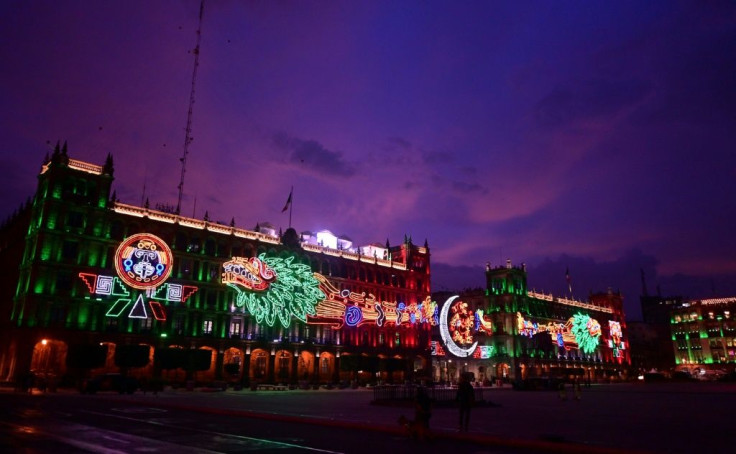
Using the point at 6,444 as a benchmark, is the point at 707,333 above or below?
above

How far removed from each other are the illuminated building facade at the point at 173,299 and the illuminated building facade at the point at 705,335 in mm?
97042

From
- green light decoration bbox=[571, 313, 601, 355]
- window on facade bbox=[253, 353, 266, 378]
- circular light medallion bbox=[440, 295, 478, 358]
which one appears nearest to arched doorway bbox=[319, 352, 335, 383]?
window on facade bbox=[253, 353, 266, 378]

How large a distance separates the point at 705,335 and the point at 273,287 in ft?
422

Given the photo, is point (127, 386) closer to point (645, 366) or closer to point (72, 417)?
point (72, 417)

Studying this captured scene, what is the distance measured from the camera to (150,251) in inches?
2559

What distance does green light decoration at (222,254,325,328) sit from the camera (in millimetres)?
71806

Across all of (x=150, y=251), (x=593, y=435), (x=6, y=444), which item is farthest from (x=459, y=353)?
(x=6, y=444)

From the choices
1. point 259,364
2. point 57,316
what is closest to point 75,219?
point 57,316

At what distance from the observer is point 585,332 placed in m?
130

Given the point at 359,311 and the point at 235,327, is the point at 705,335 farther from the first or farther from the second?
the point at 235,327

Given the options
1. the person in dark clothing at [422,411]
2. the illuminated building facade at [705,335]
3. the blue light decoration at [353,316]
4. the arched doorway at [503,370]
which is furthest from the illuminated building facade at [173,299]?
the illuminated building facade at [705,335]

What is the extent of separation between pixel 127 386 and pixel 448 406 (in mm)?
28090

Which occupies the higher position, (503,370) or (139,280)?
(139,280)

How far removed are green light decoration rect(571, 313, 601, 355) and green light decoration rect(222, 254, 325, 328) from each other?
253 feet
